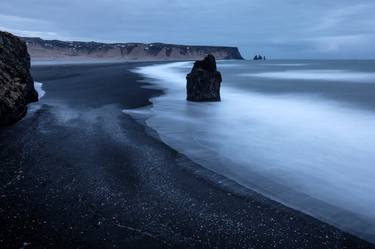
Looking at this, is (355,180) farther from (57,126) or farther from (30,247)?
(57,126)

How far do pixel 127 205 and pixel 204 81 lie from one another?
13.7m

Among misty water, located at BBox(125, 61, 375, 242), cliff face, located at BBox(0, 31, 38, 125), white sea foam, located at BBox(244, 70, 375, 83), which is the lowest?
white sea foam, located at BBox(244, 70, 375, 83)

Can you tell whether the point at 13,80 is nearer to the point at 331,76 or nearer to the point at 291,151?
the point at 291,151

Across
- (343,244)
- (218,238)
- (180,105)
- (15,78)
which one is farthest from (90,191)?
(180,105)

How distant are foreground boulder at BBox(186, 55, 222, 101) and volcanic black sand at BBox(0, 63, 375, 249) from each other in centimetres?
965

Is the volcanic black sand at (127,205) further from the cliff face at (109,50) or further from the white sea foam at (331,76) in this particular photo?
the cliff face at (109,50)

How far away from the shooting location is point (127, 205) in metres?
6.25

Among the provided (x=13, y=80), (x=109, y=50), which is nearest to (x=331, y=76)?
(x=13, y=80)

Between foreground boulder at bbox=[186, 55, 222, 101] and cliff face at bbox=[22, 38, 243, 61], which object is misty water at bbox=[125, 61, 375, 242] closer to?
foreground boulder at bbox=[186, 55, 222, 101]

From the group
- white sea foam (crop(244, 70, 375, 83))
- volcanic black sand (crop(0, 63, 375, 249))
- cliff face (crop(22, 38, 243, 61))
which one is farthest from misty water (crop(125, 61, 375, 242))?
cliff face (crop(22, 38, 243, 61))

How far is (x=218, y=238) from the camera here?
532 cm

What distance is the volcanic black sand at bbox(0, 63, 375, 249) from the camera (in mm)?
5246

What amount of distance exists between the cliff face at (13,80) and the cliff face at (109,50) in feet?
426

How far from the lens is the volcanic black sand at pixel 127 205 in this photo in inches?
207
